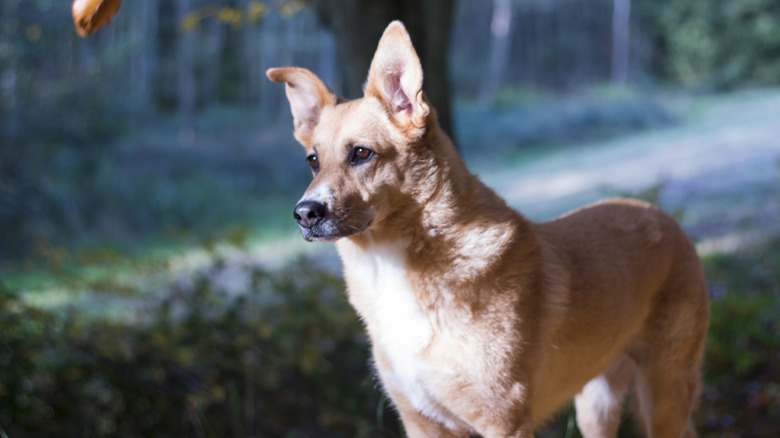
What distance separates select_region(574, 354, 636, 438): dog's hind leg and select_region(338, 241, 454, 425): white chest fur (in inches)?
37.9

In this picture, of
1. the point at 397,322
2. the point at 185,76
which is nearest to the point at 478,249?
the point at 397,322

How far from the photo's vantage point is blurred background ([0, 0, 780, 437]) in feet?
13.4

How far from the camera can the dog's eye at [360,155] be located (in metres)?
2.00

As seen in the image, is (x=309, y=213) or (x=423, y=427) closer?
(x=309, y=213)

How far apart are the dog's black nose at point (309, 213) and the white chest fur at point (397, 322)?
274 mm

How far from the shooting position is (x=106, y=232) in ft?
16.8

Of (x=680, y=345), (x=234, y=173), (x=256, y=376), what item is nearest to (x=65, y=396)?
(x=256, y=376)

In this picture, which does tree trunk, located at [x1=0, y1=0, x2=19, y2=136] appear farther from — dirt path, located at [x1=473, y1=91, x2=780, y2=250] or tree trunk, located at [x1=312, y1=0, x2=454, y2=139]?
dirt path, located at [x1=473, y1=91, x2=780, y2=250]

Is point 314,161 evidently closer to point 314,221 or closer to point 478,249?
point 314,221

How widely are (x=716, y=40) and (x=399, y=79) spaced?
13.6ft

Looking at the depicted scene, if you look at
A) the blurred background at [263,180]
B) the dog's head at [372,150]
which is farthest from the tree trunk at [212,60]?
the dog's head at [372,150]

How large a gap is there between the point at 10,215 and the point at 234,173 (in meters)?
1.70

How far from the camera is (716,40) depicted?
5129 mm

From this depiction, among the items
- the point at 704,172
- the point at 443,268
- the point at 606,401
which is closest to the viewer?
the point at 443,268
